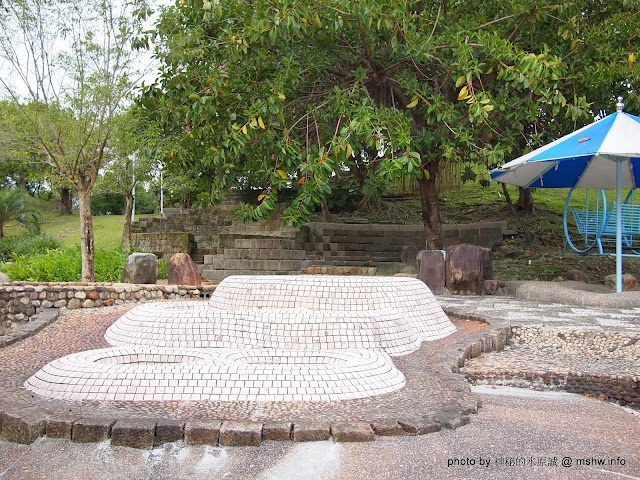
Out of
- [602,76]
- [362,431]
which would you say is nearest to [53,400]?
[362,431]

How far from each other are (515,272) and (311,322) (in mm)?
6953

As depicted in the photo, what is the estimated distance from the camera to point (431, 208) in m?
11.0

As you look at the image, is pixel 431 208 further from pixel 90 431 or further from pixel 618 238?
pixel 90 431

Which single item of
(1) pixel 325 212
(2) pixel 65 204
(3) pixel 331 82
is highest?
(3) pixel 331 82

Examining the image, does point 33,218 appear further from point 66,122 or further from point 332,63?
point 332,63

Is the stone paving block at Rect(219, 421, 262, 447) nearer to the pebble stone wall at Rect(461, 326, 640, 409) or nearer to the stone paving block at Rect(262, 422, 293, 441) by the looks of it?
A: the stone paving block at Rect(262, 422, 293, 441)

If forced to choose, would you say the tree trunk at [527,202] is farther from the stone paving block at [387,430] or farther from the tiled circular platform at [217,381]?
the stone paving block at [387,430]

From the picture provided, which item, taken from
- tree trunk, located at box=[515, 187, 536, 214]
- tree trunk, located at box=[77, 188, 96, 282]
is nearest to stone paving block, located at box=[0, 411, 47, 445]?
tree trunk, located at box=[77, 188, 96, 282]

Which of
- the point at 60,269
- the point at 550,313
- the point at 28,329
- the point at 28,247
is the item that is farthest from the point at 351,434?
the point at 28,247

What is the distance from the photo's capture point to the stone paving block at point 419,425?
323 cm

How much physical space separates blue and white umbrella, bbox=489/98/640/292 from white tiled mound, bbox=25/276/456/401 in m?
2.86

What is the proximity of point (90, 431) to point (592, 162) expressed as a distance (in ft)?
27.5

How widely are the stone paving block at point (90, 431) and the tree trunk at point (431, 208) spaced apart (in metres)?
8.42

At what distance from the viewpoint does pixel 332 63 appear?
9.53 meters
